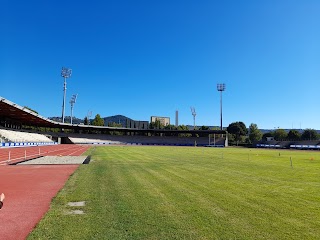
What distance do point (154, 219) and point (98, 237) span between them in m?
1.67

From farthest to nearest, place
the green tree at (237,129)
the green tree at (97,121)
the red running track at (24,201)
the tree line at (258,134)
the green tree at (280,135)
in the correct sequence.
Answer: the green tree at (237,129) < the green tree at (97,121) < the green tree at (280,135) < the tree line at (258,134) < the red running track at (24,201)

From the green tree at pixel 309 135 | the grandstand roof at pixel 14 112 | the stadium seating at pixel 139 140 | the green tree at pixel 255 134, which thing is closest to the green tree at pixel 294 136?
the green tree at pixel 309 135

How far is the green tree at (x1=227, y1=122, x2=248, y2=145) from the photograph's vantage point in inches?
5950

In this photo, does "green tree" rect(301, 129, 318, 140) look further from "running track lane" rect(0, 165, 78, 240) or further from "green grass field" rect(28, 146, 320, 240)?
"running track lane" rect(0, 165, 78, 240)

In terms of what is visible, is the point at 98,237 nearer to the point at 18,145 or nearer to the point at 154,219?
the point at 154,219

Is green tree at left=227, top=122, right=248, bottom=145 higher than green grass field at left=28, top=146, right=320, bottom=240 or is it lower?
higher

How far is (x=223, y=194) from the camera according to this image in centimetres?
1004

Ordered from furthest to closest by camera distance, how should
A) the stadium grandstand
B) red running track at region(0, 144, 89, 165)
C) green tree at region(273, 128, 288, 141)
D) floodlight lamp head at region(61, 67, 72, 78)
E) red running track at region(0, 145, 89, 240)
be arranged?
green tree at region(273, 128, 288, 141), the stadium grandstand, floodlight lamp head at region(61, 67, 72, 78), red running track at region(0, 144, 89, 165), red running track at region(0, 145, 89, 240)

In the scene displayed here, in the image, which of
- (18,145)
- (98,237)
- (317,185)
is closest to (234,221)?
(98,237)

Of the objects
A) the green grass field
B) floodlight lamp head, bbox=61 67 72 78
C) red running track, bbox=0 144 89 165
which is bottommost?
red running track, bbox=0 144 89 165

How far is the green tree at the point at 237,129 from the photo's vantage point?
5950 inches

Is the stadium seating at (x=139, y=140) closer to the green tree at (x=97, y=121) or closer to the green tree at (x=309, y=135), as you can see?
the green tree at (x=97, y=121)

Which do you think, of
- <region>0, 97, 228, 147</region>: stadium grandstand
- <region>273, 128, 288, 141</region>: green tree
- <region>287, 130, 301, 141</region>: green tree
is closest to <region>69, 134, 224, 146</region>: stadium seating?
<region>0, 97, 228, 147</region>: stadium grandstand

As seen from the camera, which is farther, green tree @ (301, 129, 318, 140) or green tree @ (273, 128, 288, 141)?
green tree @ (273, 128, 288, 141)
